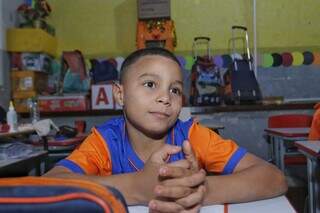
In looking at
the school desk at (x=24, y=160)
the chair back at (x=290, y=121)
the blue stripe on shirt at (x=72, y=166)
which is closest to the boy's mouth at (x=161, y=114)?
the blue stripe on shirt at (x=72, y=166)

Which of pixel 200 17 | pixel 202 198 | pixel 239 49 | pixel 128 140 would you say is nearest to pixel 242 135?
pixel 239 49

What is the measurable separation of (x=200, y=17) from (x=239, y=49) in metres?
0.68

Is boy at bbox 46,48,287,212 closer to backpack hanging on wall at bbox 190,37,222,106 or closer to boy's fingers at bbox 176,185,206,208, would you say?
boy's fingers at bbox 176,185,206,208

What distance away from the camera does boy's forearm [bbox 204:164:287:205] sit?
0.84 meters

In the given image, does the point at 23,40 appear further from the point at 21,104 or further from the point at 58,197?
the point at 58,197

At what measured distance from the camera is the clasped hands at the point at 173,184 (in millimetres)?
679

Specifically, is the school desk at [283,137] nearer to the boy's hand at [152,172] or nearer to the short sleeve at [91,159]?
the short sleeve at [91,159]

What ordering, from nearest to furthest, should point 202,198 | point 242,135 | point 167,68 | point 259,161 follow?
point 202,198 < point 259,161 < point 167,68 < point 242,135

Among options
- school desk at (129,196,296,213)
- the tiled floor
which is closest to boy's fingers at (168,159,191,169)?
school desk at (129,196,296,213)

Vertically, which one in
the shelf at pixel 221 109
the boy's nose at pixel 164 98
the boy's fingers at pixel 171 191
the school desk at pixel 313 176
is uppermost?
the boy's nose at pixel 164 98

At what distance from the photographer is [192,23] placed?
17.9ft

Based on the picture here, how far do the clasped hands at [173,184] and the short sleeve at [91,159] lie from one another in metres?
0.31

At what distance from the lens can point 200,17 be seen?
5.45 metres

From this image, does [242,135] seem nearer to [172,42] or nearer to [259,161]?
[172,42]
